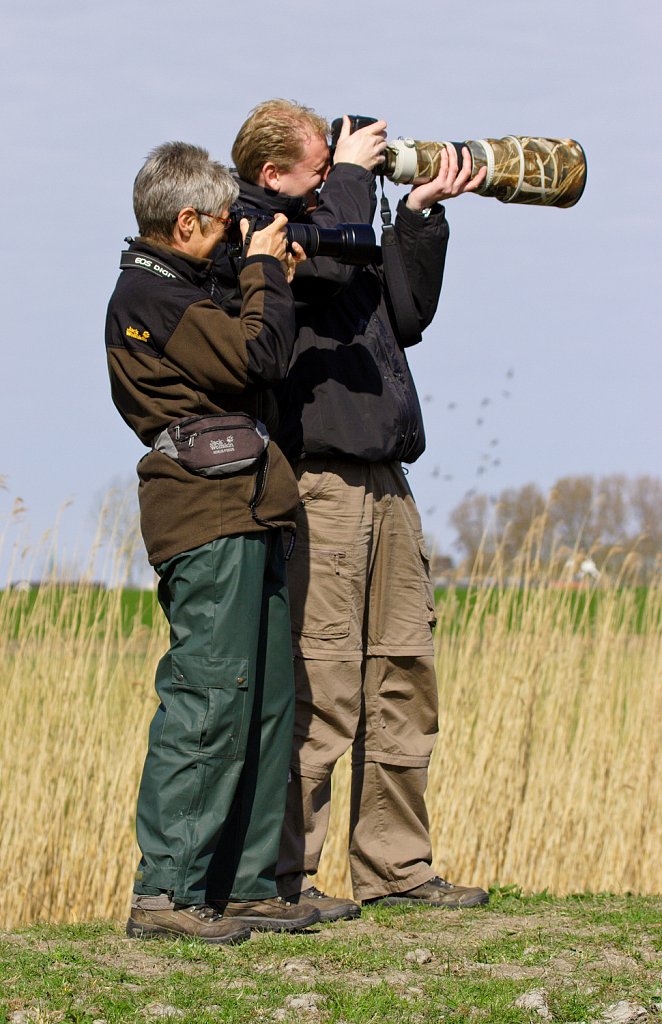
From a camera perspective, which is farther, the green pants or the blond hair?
the blond hair

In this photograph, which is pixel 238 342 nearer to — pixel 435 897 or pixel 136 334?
pixel 136 334

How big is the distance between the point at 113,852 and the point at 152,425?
221cm

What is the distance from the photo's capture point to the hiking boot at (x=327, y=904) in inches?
122

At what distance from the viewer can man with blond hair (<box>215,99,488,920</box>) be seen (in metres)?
3.20

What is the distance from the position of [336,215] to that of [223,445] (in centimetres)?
78

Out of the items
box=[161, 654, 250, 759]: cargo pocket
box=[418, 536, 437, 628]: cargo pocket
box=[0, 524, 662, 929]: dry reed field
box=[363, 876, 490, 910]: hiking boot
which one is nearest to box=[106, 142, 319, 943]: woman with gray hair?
box=[161, 654, 250, 759]: cargo pocket

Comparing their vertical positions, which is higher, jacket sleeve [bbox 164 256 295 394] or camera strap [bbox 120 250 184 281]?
camera strap [bbox 120 250 184 281]

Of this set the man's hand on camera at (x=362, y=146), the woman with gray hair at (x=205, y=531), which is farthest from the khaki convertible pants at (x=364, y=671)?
the man's hand on camera at (x=362, y=146)

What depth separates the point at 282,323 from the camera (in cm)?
283

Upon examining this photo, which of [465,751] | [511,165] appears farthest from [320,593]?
[465,751]

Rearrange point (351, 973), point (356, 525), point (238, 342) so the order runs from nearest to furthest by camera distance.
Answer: point (351, 973), point (238, 342), point (356, 525)

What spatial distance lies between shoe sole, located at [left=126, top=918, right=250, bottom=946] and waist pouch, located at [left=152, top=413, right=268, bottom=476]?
1.06 m

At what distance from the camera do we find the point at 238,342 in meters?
2.76

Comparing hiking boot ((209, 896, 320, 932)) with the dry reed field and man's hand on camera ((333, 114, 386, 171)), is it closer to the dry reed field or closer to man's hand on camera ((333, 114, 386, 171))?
the dry reed field
